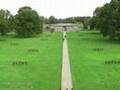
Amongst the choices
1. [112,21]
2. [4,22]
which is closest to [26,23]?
[4,22]

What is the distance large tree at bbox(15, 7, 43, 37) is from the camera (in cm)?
7938

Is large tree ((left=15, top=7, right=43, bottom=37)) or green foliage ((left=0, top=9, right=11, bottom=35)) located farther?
large tree ((left=15, top=7, right=43, bottom=37))

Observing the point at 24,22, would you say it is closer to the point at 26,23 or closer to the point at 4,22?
the point at 26,23

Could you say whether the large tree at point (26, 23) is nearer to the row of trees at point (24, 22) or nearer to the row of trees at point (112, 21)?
the row of trees at point (24, 22)

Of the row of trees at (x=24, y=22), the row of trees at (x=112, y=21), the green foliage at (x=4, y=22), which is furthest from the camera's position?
the row of trees at (x=24, y=22)

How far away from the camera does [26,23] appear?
80062 millimetres

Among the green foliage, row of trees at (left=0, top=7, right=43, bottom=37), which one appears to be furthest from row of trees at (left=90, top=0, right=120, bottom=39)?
row of trees at (left=0, top=7, right=43, bottom=37)

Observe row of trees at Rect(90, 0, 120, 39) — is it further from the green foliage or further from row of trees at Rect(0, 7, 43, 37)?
row of trees at Rect(0, 7, 43, 37)

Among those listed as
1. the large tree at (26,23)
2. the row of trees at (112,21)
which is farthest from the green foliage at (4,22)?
the row of trees at (112,21)

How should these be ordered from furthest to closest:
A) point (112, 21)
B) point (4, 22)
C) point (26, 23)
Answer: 1. point (26, 23)
2. point (4, 22)
3. point (112, 21)

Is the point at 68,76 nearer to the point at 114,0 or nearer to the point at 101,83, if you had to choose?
the point at 101,83

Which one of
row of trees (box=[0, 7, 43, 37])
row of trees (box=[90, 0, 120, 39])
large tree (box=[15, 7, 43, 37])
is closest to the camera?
row of trees (box=[90, 0, 120, 39])

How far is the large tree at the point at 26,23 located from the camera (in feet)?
260

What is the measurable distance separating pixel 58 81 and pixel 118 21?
117 feet
